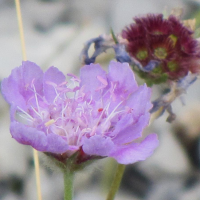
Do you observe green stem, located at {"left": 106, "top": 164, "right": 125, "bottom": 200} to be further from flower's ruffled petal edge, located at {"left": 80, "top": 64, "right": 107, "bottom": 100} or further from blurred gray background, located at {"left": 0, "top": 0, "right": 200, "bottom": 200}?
blurred gray background, located at {"left": 0, "top": 0, "right": 200, "bottom": 200}

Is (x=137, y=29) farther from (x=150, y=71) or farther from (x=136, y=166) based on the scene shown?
(x=136, y=166)

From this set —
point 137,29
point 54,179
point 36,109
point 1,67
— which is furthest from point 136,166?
point 36,109

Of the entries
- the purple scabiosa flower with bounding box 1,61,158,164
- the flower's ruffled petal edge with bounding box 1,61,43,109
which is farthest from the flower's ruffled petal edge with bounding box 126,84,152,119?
the flower's ruffled petal edge with bounding box 1,61,43,109

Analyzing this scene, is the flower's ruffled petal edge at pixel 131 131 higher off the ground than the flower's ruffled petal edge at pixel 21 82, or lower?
lower

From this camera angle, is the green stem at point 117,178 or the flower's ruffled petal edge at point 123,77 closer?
the flower's ruffled petal edge at point 123,77

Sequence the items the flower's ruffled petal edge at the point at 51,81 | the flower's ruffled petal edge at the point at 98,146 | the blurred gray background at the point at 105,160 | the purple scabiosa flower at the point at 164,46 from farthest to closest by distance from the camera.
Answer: the blurred gray background at the point at 105,160, the purple scabiosa flower at the point at 164,46, the flower's ruffled petal edge at the point at 51,81, the flower's ruffled petal edge at the point at 98,146

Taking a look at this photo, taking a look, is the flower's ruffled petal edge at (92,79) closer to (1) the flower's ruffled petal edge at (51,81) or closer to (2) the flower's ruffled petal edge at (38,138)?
(1) the flower's ruffled petal edge at (51,81)

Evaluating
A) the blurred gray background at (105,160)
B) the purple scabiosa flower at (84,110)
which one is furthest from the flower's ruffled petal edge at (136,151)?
the blurred gray background at (105,160)

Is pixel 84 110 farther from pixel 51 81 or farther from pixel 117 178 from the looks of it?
pixel 117 178
